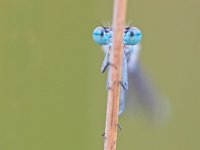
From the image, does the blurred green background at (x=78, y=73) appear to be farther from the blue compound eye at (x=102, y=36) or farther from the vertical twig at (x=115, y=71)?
the vertical twig at (x=115, y=71)

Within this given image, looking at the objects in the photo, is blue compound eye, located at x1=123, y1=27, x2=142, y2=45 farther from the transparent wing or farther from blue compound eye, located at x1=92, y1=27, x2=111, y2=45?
the transparent wing

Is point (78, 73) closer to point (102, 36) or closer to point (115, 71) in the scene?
point (102, 36)

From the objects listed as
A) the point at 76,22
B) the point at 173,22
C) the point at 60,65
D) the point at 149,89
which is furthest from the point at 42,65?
the point at 173,22

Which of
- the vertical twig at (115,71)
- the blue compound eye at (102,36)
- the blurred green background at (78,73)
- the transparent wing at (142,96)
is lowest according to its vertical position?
the vertical twig at (115,71)

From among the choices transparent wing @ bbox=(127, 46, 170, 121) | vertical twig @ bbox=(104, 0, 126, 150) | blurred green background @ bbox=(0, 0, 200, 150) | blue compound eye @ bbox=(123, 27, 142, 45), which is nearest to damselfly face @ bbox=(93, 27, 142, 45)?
blue compound eye @ bbox=(123, 27, 142, 45)

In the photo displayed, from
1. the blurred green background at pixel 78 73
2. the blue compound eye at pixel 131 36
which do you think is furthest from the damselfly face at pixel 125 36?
the blurred green background at pixel 78 73

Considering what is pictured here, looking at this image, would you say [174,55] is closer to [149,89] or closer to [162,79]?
[162,79]

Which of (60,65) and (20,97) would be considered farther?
(60,65)
